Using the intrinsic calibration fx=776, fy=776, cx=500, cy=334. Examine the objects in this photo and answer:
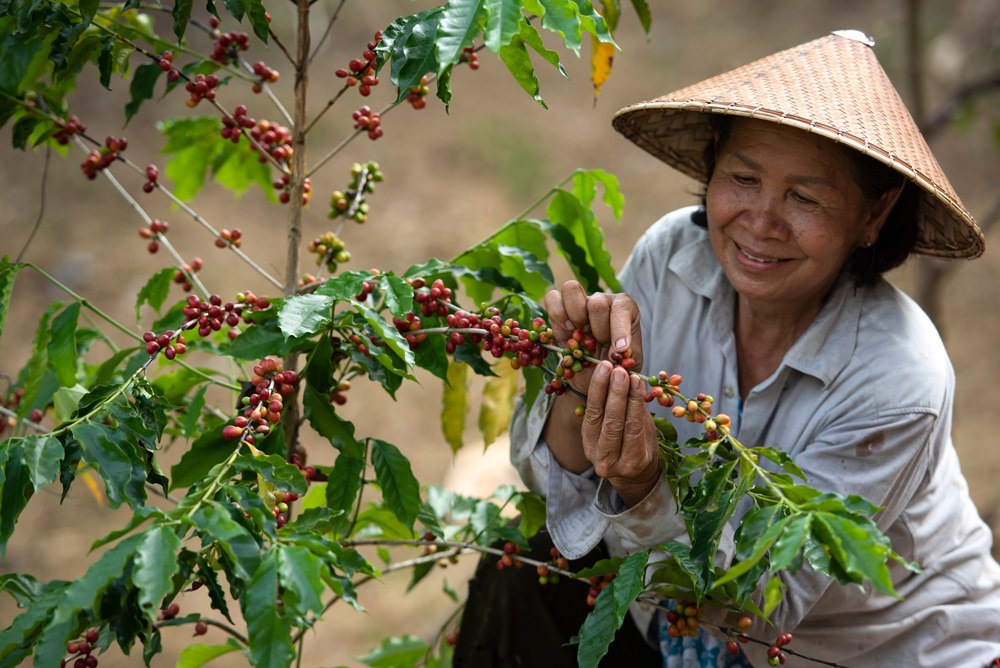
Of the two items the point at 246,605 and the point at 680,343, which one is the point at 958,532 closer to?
the point at 680,343

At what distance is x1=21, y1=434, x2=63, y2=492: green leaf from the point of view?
894 mm

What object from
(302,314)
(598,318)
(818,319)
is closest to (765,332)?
(818,319)

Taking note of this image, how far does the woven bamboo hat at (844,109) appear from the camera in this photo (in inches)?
49.9

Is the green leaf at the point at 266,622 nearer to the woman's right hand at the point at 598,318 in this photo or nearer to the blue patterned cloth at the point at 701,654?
the woman's right hand at the point at 598,318

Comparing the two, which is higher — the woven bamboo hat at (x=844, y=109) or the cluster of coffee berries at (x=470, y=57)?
the cluster of coffee berries at (x=470, y=57)

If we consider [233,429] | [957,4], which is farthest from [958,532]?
[957,4]

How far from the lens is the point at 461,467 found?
3.43 metres

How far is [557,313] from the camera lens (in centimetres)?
124

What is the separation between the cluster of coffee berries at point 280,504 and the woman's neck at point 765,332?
3.33 feet

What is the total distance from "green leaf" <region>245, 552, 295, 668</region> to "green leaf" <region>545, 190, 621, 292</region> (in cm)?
90

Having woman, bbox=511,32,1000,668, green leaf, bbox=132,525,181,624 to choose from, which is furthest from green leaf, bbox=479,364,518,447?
green leaf, bbox=132,525,181,624

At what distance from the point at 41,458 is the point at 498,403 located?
3.22 feet

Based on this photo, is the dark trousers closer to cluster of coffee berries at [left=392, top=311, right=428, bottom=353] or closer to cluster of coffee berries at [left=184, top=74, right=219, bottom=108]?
cluster of coffee berries at [left=392, top=311, right=428, bottom=353]

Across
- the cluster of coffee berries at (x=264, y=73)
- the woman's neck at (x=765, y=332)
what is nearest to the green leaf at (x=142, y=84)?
the cluster of coffee berries at (x=264, y=73)
